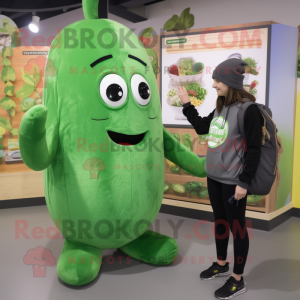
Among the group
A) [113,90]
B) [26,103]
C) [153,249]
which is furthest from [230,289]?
[26,103]

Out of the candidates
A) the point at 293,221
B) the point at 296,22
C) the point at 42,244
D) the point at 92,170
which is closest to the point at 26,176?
the point at 42,244

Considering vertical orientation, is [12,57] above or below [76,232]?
above

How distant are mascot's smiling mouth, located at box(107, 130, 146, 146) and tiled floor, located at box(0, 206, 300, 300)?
37.7 inches

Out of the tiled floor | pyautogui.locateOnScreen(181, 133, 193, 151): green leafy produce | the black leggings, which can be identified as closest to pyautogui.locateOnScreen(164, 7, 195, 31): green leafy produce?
pyautogui.locateOnScreen(181, 133, 193, 151): green leafy produce

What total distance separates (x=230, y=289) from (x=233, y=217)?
1.54ft

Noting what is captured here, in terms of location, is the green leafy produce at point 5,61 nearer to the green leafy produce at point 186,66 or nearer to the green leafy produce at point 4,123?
the green leafy produce at point 4,123

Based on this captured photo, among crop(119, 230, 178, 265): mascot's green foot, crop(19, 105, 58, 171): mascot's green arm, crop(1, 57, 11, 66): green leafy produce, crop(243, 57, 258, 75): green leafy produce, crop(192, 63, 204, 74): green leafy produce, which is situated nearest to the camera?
crop(19, 105, 58, 171): mascot's green arm

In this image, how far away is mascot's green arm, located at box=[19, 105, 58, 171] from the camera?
1601 millimetres

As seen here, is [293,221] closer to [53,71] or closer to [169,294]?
[169,294]

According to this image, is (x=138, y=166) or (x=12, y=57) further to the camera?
(x=12, y=57)

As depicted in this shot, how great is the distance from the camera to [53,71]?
2078 mm

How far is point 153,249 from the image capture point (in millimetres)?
2422

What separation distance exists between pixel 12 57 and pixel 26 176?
1400 millimetres

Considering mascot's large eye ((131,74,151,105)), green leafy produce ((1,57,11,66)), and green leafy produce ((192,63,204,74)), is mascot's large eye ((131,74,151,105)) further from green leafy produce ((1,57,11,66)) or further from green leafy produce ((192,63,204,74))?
green leafy produce ((1,57,11,66))
